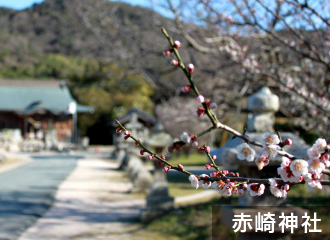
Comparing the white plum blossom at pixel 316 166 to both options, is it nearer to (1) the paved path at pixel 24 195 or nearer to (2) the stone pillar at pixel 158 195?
A: (1) the paved path at pixel 24 195

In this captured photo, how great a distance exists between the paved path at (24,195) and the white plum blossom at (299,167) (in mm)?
5112

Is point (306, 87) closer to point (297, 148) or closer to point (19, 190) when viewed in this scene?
point (297, 148)

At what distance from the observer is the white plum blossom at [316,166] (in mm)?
1583

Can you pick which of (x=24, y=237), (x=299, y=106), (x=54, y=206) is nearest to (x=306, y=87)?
(x=299, y=106)

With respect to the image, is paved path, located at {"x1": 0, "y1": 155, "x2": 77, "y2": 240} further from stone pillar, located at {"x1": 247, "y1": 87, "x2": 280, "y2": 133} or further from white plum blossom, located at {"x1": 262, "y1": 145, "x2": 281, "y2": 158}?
white plum blossom, located at {"x1": 262, "y1": 145, "x2": 281, "y2": 158}

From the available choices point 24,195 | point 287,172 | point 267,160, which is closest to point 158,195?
point 24,195

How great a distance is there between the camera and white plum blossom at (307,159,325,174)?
1.58m

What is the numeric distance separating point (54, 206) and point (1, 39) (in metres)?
53.5

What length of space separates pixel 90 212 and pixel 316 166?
23.3 feet

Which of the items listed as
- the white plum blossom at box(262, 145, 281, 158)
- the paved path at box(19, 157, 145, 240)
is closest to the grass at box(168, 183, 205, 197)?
the paved path at box(19, 157, 145, 240)

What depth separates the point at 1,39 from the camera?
5625 cm

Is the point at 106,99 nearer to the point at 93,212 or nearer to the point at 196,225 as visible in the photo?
A: the point at 93,212

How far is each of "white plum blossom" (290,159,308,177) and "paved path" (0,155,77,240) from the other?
5.11 metres

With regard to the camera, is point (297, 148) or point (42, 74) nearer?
point (297, 148)
